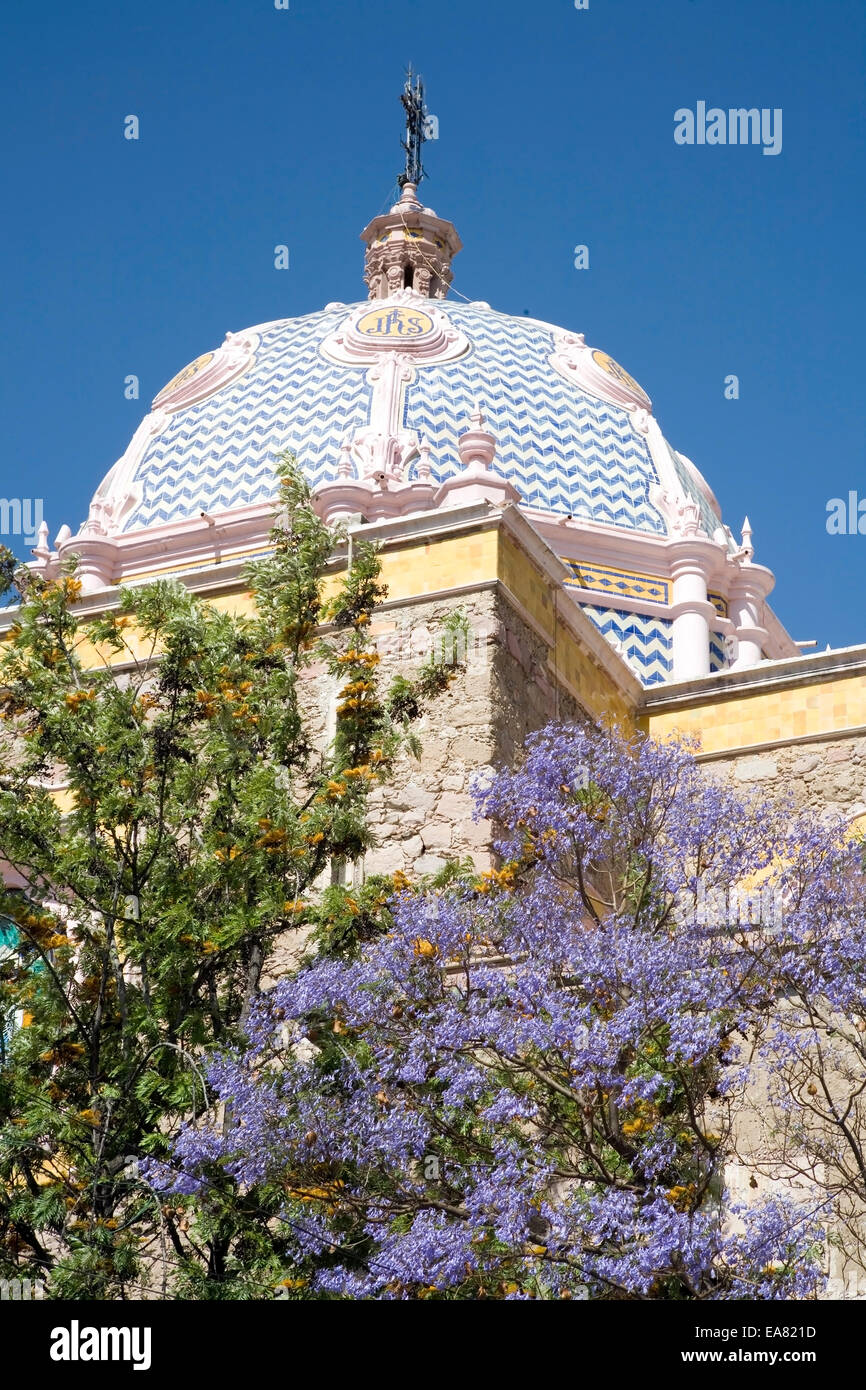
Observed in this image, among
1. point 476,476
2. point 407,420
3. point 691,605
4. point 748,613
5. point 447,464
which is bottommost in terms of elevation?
point 691,605

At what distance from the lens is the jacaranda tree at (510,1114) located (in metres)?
7.59

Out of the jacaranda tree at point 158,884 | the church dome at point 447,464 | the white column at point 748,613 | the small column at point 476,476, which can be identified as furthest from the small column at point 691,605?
the jacaranda tree at point 158,884

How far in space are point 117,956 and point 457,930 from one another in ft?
4.94

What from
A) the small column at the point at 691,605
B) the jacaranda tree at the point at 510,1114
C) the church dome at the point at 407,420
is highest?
the church dome at the point at 407,420

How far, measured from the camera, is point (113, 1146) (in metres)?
8.60

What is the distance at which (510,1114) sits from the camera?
7953 millimetres

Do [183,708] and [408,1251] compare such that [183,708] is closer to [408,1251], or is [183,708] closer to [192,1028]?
[192,1028]

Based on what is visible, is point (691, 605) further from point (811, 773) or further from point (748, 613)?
point (811, 773)

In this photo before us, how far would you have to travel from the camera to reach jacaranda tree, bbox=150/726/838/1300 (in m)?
7.59

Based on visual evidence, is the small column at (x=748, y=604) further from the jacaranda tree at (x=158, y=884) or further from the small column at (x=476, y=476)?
the jacaranda tree at (x=158, y=884)

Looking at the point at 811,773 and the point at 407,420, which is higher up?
the point at 407,420

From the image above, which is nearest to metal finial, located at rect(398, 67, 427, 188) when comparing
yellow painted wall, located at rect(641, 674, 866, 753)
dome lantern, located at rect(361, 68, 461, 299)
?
dome lantern, located at rect(361, 68, 461, 299)

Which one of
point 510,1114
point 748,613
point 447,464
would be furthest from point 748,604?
point 510,1114
